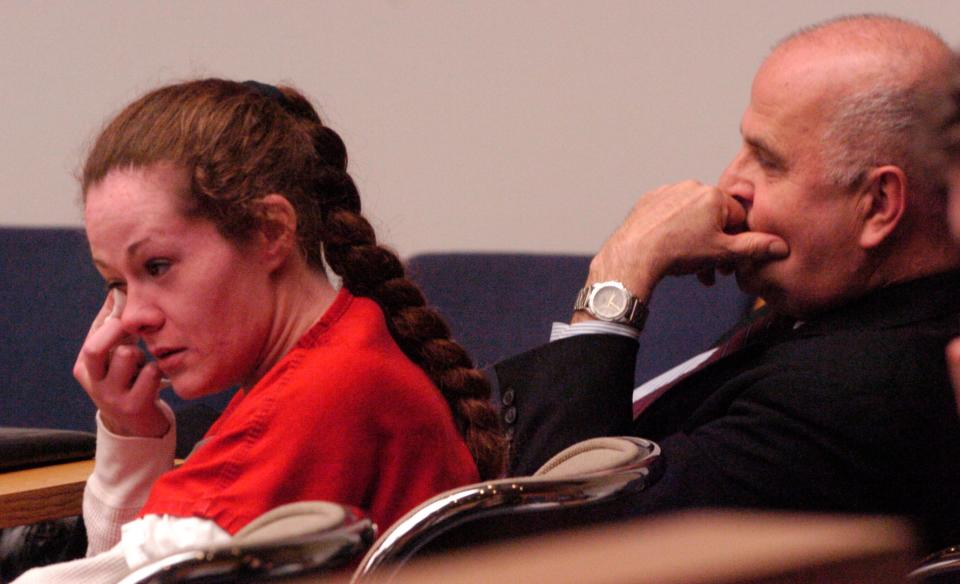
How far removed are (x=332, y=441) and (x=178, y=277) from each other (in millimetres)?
284

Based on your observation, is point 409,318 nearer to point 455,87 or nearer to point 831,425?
point 831,425

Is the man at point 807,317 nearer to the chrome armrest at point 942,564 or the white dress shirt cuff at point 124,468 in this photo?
the chrome armrest at point 942,564

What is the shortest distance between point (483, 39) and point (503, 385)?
4.63ft

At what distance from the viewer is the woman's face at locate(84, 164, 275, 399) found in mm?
1243

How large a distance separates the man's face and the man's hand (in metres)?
0.03

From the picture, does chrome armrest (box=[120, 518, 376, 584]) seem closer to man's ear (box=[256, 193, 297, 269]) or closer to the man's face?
man's ear (box=[256, 193, 297, 269])

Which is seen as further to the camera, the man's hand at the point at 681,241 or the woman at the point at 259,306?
the man's hand at the point at 681,241

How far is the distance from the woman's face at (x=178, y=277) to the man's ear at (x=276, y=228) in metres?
0.01

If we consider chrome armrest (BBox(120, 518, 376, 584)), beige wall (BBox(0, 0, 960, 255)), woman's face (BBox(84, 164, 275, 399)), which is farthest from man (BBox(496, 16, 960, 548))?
beige wall (BBox(0, 0, 960, 255))

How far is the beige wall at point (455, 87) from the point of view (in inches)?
97.7

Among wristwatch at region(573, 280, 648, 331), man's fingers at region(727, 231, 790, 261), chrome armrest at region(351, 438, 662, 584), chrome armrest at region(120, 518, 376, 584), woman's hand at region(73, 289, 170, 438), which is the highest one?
man's fingers at region(727, 231, 790, 261)

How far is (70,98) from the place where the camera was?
2.92 metres

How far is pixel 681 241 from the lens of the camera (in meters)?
1.52

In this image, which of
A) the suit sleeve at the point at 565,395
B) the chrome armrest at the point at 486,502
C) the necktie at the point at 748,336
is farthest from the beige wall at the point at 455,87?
the chrome armrest at the point at 486,502
